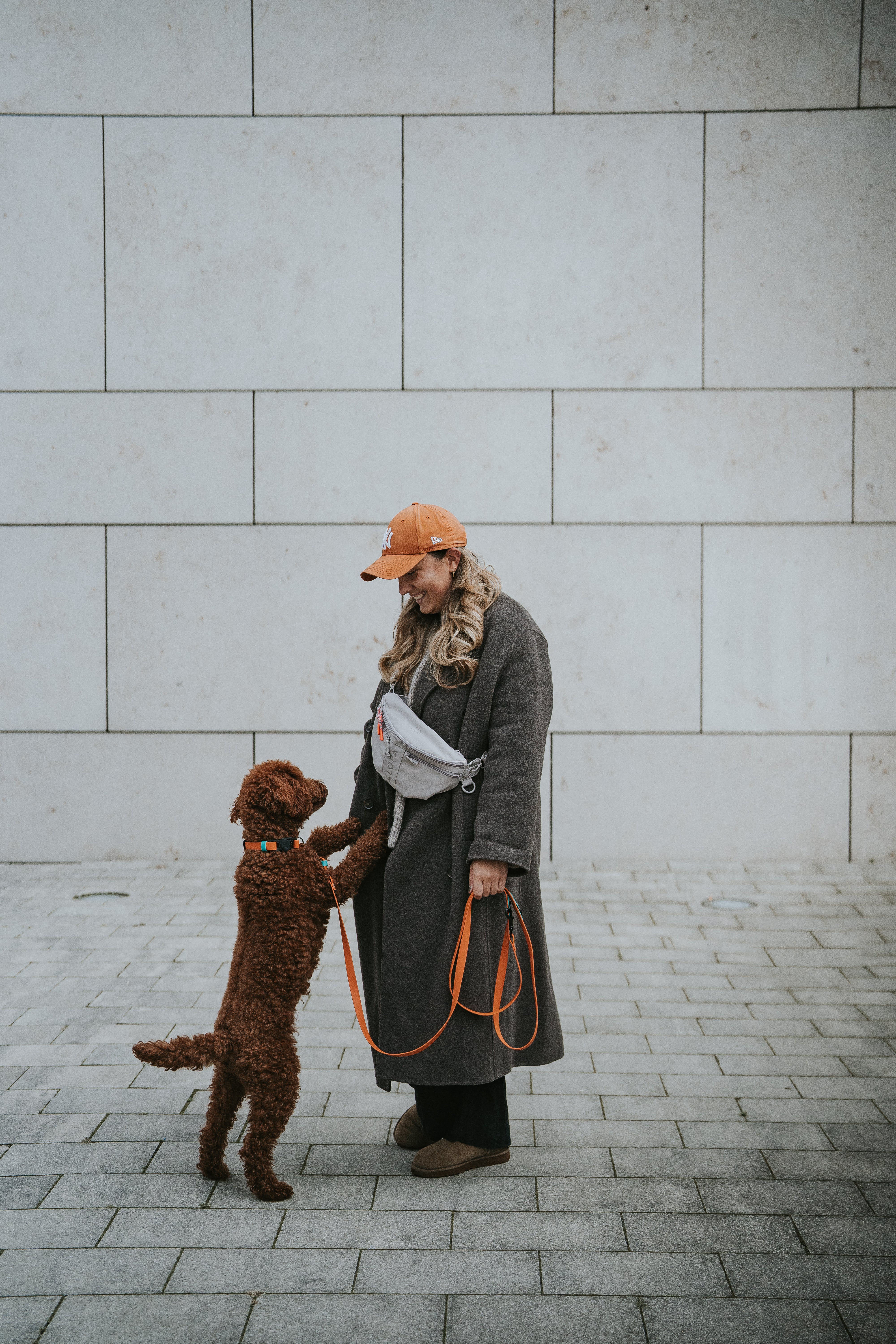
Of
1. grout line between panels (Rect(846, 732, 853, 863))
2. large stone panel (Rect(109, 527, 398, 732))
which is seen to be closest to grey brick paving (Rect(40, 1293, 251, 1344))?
large stone panel (Rect(109, 527, 398, 732))

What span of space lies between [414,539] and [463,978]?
130 cm

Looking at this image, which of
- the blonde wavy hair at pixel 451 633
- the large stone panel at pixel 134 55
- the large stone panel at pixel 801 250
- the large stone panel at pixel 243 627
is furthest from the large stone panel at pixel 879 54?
the blonde wavy hair at pixel 451 633

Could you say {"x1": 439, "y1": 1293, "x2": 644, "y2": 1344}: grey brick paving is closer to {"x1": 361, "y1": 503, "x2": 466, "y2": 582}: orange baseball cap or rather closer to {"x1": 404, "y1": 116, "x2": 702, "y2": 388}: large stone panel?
{"x1": 361, "y1": 503, "x2": 466, "y2": 582}: orange baseball cap

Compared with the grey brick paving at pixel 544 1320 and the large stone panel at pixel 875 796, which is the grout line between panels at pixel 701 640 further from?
the grey brick paving at pixel 544 1320

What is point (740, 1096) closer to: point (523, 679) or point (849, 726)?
point (523, 679)

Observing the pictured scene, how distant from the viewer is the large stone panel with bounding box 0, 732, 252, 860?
285 inches

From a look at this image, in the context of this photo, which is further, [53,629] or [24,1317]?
[53,629]

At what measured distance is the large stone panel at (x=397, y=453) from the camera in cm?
713

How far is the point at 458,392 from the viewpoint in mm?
7137

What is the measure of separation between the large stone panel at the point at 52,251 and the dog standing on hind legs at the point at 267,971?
4964 millimetres

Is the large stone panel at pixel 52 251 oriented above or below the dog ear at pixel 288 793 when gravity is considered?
above

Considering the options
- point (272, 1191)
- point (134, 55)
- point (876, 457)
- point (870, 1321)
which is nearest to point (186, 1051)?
point (272, 1191)

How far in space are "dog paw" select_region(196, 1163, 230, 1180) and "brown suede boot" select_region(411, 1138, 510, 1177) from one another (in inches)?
22.4

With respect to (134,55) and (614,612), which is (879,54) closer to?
(614,612)
